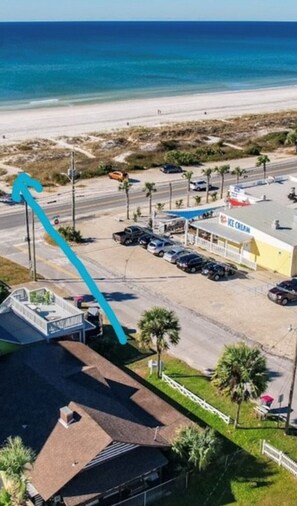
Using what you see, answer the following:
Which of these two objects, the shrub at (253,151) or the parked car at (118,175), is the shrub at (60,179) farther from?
the shrub at (253,151)

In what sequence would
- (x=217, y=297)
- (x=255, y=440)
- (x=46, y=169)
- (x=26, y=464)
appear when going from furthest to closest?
1. (x=46, y=169)
2. (x=217, y=297)
3. (x=255, y=440)
4. (x=26, y=464)

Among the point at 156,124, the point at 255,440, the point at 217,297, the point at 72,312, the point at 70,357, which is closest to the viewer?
the point at 255,440

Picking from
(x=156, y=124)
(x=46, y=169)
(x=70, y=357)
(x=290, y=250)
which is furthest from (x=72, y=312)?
(x=156, y=124)

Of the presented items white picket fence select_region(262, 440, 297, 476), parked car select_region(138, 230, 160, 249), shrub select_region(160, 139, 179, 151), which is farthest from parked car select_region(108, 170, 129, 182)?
white picket fence select_region(262, 440, 297, 476)

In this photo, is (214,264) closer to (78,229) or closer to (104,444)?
(78,229)

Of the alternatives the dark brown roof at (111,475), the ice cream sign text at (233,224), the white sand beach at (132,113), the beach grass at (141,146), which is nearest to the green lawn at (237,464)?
the dark brown roof at (111,475)

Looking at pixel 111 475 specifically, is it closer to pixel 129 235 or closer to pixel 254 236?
pixel 254 236

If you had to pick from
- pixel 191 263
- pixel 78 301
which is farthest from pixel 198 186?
pixel 78 301
